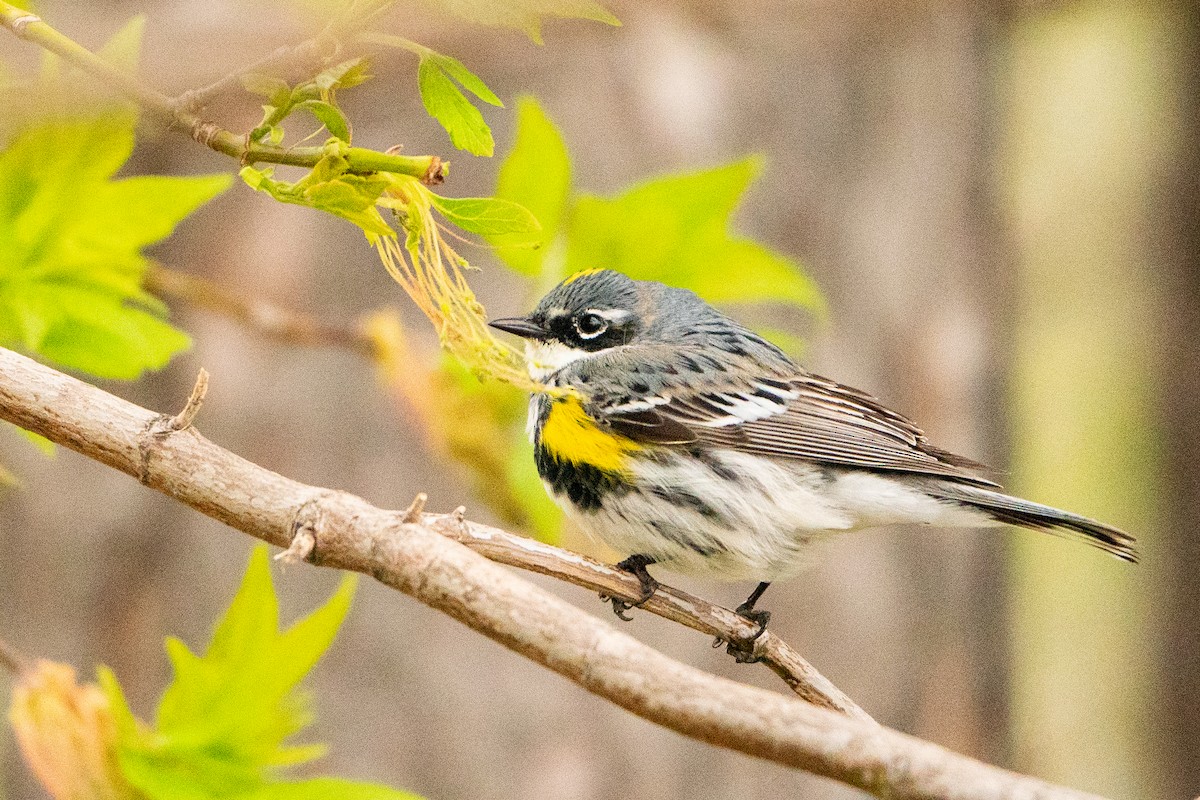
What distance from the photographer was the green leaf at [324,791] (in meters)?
1.26

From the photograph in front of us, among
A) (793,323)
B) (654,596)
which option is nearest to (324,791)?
(654,596)

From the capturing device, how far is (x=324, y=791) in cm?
128

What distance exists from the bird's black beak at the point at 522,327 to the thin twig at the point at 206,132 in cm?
115

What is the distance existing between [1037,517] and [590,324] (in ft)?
3.09

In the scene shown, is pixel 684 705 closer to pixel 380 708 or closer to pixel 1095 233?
pixel 380 708

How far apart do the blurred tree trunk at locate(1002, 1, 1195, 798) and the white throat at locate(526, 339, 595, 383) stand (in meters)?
2.03

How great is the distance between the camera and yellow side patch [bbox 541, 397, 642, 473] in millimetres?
1978

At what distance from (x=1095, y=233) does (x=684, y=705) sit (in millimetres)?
5343

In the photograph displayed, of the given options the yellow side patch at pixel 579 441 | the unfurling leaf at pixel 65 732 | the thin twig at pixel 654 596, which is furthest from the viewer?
the yellow side patch at pixel 579 441

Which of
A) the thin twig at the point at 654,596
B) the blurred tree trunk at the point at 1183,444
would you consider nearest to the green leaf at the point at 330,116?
the thin twig at the point at 654,596

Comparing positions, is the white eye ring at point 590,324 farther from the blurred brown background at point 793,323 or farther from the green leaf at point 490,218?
the green leaf at point 490,218

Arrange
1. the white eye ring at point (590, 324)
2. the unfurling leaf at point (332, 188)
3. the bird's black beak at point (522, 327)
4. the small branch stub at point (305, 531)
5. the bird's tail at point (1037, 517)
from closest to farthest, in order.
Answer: the unfurling leaf at point (332, 188) < the small branch stub at point (305, 531) < the bird's tail at point (1037, 517) < the bird's black beak at point (522, 327) < the white eye ring at point (590, 324)

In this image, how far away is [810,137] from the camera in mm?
3385

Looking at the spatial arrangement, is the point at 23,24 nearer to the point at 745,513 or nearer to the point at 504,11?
the point at 504,11
